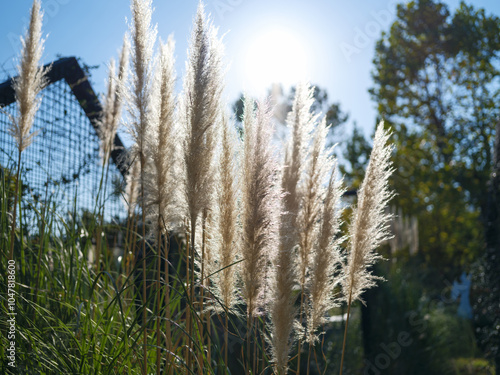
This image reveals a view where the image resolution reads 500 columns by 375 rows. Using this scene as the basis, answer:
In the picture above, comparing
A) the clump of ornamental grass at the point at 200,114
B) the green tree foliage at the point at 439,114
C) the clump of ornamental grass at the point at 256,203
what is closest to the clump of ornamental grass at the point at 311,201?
the clump of ornamental grass at the point at 256,203

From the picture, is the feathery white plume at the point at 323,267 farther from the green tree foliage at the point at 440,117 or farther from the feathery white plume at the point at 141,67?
the green tree foliage at the point at 440,117

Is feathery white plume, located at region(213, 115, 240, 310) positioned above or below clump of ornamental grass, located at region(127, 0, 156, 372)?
below

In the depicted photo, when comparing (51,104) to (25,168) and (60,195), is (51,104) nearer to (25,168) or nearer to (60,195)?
(25,168)

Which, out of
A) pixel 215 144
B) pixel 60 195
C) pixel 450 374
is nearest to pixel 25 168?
pixel 60 195

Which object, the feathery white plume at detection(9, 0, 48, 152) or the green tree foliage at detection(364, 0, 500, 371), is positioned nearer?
the feathery white plume at detection(9, 0, 48, 152)

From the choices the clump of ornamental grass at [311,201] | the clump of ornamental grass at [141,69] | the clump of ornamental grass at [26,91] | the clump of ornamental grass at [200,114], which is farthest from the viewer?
the clump of ornamental grass at [26,91]

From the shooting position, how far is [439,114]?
46.6 feet

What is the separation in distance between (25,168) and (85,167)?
0.80 m

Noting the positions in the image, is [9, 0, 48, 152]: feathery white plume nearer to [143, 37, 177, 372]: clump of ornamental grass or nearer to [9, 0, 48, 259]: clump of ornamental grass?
[9, 0, 48, 259]: clump of ornamental grass

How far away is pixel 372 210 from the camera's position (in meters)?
2.01

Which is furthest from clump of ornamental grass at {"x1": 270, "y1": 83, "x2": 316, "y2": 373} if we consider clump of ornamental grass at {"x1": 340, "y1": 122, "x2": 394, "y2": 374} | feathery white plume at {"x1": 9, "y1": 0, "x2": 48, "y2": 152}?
feathery white plume at {"x1": 9, "y1": 0, "x2": 48, "y2": 152}

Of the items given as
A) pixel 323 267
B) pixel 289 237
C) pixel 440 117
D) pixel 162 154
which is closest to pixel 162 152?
pixel 162 154

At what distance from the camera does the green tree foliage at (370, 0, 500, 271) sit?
42.6ft

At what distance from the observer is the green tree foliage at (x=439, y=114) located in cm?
1298
